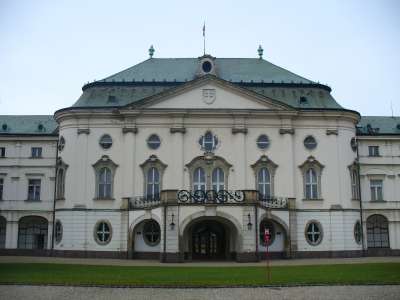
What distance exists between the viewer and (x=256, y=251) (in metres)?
37.3

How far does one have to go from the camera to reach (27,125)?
5112 cm

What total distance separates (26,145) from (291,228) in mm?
24224

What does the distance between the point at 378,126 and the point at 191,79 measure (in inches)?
716

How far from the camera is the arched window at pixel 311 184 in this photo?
144 ft

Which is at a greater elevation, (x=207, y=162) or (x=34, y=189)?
(x=207, y=162)

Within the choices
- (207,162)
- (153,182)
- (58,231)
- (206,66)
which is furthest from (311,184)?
(58,231)

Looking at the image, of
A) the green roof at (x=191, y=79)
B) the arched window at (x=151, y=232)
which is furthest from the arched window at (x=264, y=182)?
the arched window at (x=151, y=232)

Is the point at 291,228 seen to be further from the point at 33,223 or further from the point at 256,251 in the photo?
the point at 33,223

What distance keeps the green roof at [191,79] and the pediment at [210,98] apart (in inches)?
44.2

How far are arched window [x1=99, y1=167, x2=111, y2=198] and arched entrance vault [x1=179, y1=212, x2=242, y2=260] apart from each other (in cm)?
750

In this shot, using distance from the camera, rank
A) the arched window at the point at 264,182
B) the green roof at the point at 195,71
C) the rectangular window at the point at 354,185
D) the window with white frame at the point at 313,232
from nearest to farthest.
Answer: the window with white frame at the point at 313,232 < the arched window at the point at 264,182 < the rectangular window at the point at 354,185 < the green roof at the point at 195,71

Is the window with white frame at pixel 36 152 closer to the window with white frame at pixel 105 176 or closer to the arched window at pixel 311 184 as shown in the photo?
the window with white frame at pixel 105 176

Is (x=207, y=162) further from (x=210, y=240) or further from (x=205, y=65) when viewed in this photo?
(x=205, y=65)

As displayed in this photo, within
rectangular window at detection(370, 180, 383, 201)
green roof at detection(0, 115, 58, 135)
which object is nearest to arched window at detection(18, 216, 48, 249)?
green roof at detection(0, 115, 58, 135)
